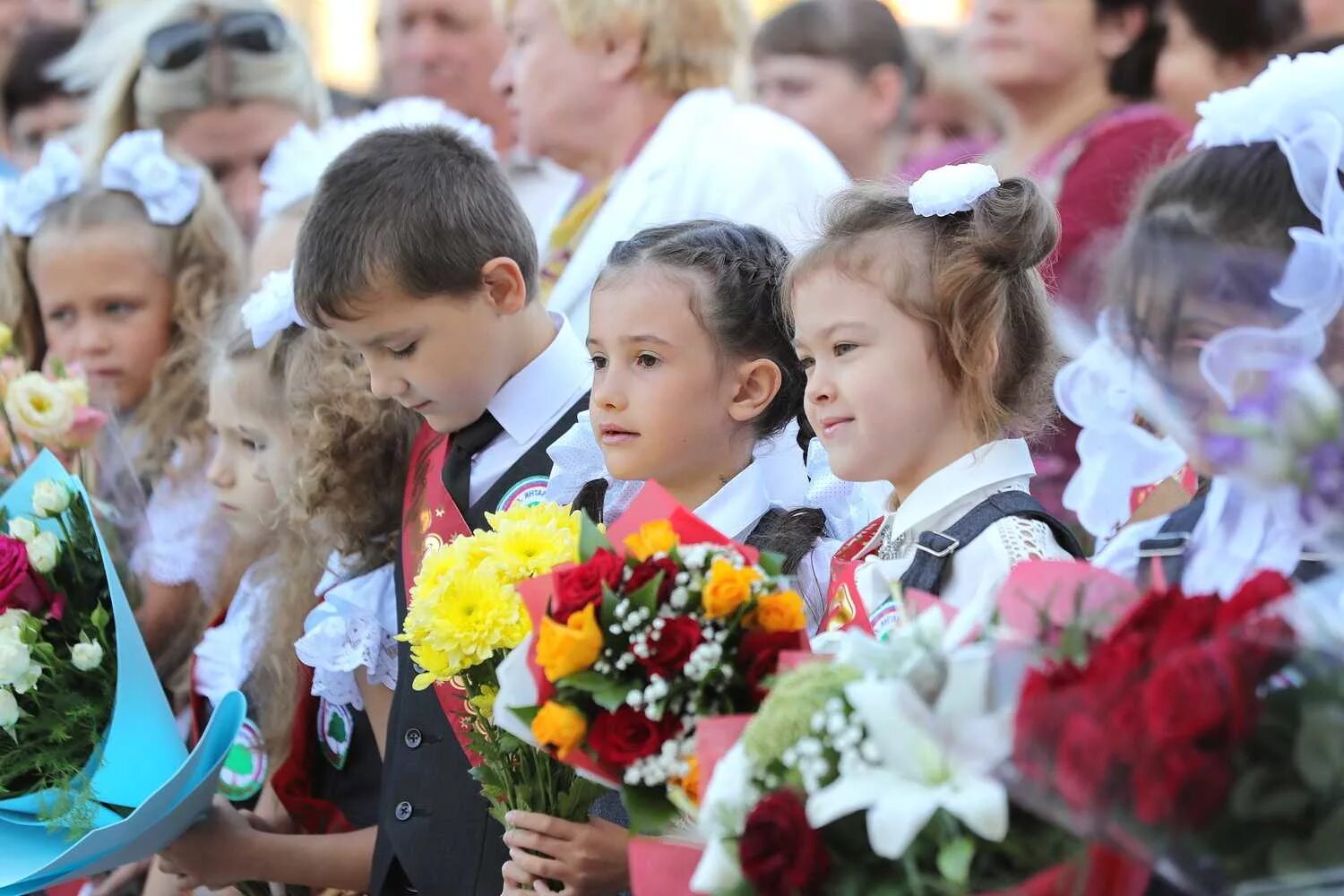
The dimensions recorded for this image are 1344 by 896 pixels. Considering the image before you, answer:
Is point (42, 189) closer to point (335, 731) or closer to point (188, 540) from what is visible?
point (188, 540)

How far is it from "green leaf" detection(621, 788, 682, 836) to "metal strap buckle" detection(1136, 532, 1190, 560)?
70cm

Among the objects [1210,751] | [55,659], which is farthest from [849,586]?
[55,659]

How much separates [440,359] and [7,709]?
973mm

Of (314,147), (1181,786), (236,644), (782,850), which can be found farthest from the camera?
(314,147)

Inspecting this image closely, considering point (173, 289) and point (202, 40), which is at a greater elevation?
point (202, 40)

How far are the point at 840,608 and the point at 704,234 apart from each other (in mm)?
788

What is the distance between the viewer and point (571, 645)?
208 centimetres

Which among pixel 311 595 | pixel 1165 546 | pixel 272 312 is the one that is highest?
pixel 1165 546

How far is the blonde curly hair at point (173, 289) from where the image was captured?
4.50m

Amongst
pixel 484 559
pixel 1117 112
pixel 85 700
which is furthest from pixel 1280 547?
pixel 1117 112

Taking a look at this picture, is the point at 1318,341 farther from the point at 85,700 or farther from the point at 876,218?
the point at 85,700

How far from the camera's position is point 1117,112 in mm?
4195

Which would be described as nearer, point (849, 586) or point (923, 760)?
point (923, 760)

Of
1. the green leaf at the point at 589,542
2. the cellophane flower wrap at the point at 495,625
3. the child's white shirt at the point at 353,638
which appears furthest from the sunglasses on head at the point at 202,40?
the green leaf at the point at 589,542
